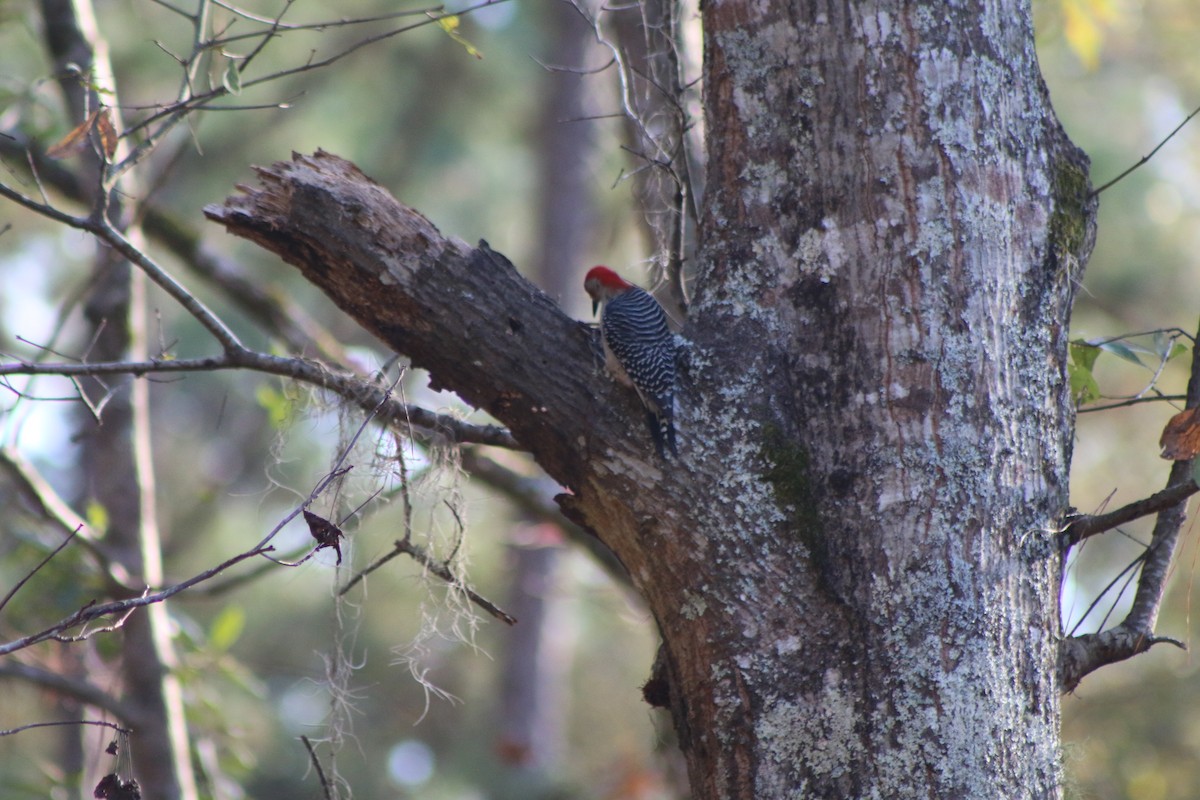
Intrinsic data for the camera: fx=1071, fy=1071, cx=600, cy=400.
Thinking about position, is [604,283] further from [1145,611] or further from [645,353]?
[1145,611]

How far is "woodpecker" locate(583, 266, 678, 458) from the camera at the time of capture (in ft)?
6.61

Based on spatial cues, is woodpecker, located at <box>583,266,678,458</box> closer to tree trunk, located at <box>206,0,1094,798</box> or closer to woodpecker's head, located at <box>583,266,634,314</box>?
tree trunk, located at <box>206,0,1094,798</box>

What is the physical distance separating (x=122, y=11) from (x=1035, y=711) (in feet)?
31.3

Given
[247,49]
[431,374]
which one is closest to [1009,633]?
[431,374]

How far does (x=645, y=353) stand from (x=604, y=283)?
66.9 inches

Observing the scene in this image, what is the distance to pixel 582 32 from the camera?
966cm

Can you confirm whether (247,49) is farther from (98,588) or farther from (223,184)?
(98,588)

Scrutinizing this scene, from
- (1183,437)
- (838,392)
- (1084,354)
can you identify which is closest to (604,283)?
(1084,354)

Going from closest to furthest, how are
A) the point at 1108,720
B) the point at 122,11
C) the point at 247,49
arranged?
the point at 1108,720 < the point at 247,49 < the point at 122,11

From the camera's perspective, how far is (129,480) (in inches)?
157

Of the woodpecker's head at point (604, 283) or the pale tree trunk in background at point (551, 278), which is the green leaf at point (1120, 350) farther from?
the pale tree trunk in background at point (551, 278)

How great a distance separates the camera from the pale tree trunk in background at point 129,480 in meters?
3.74

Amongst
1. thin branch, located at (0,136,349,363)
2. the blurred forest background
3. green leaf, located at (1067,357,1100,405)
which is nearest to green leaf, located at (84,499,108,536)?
the blurred forest background

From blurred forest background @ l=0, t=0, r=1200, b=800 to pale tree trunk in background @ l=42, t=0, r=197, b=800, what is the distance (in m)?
0.13
